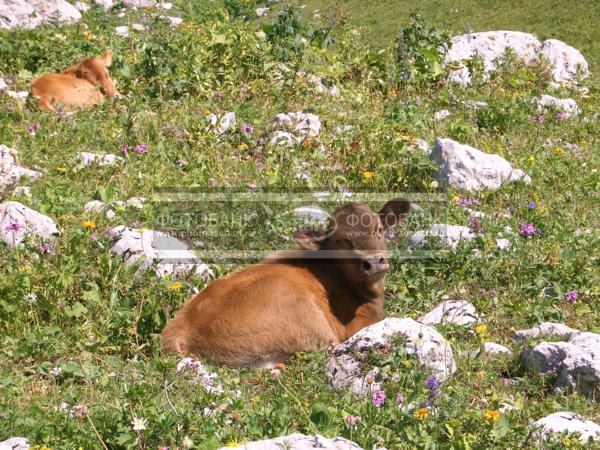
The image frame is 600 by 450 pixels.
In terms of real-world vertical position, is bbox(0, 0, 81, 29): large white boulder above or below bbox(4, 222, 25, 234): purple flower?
below

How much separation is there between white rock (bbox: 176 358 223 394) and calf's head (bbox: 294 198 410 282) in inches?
76.4

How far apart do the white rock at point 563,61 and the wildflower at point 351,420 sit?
1075cm

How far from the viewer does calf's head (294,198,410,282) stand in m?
7.99

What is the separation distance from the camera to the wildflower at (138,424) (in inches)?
194

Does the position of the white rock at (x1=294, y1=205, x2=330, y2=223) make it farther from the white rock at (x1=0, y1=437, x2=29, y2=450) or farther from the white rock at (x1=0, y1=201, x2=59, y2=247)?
the white rock at (x1=0, y1=437, x2=29, y2=450)

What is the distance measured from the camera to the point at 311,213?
31.0 ft

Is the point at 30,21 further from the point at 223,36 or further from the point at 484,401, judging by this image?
the point at 484,401

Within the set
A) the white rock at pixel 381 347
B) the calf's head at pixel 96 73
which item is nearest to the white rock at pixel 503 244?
the white rock at pixel 381 347

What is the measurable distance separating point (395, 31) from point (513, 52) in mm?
4761

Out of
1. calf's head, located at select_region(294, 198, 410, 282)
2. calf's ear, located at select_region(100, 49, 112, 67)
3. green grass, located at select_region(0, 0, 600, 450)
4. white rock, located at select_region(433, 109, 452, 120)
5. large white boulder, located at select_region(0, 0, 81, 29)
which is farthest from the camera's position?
large white boulder, located at select_region(0, 0, 81, 29)

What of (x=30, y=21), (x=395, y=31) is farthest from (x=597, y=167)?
(x=30, y=21)

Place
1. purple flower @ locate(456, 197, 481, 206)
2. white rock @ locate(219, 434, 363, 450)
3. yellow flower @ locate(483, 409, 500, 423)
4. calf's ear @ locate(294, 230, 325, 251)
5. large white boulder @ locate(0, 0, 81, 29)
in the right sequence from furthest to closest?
large white boulder @ locate(0, 0, 81, 29), purple flower @ locate(456, 197, 481, 206), calf's ear @ locate(294, 230, 325, 251), yellow flower @ locate(483, 409, 500, 423), white rock @ locate(219, 434, 363, 450)

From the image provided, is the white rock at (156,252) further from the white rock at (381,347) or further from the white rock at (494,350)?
the white rock at (494,350)

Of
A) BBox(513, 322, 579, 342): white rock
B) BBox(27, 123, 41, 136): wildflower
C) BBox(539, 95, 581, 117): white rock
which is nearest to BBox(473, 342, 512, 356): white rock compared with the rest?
BBox(513, 322, 579, 342): white rock
